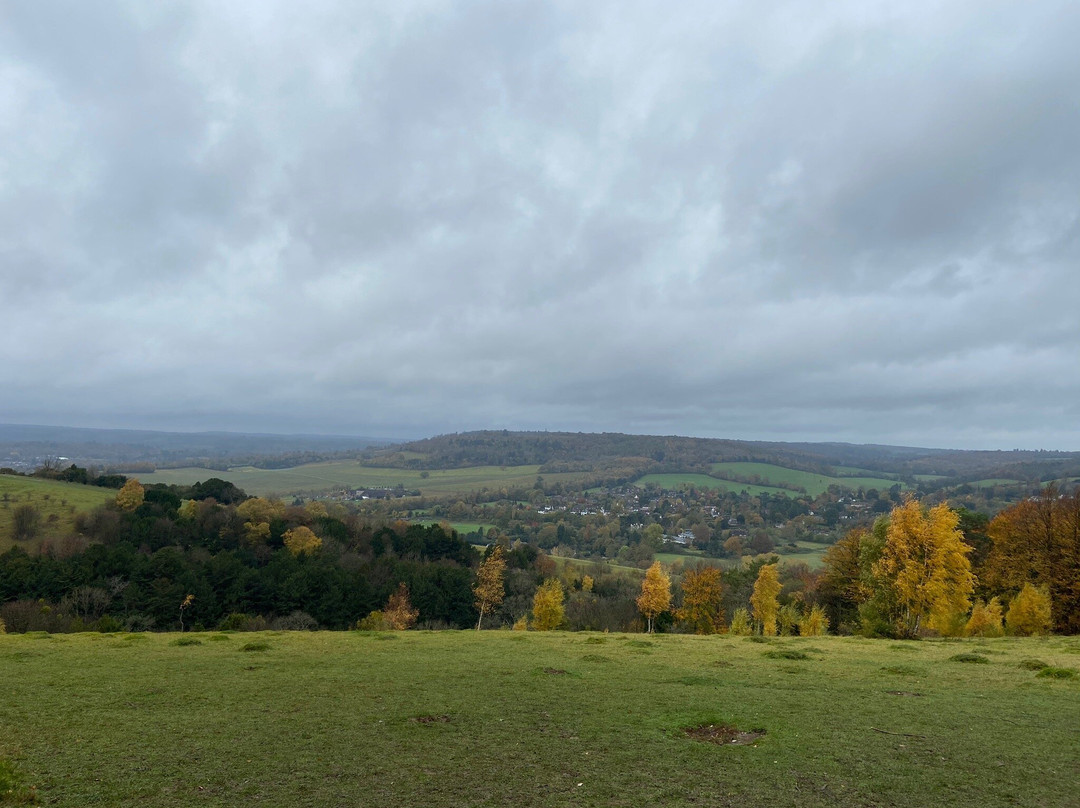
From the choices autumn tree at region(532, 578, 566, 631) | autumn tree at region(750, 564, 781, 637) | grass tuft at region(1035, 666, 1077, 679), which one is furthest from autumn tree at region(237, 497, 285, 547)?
grass tuft at region(1035, 666, 1077, 679)

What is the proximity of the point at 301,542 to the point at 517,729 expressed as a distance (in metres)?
92.0

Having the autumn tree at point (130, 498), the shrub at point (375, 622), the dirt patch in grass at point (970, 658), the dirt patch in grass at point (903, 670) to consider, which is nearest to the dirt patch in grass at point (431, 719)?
the dirt patch in grass at point (903, 670)

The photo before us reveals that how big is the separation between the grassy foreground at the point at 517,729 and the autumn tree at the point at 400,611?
152ft

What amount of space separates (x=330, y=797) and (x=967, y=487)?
9527 inches

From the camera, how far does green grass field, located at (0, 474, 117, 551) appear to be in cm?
8506

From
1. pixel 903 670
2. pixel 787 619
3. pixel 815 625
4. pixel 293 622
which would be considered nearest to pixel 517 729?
pixel 903 670

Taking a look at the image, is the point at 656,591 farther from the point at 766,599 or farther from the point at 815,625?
the point at 815,625

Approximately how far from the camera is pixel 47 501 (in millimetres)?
97062

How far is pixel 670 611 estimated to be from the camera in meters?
Result: 73.1

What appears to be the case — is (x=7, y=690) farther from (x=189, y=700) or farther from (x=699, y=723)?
(x=699, y=723)

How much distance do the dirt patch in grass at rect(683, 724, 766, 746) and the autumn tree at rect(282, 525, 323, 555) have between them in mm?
90670

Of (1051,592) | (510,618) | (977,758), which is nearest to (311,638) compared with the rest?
(977,758)

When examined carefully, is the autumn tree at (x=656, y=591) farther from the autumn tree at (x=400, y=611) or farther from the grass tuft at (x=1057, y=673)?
the grass tuft at (x=1057, y=673)

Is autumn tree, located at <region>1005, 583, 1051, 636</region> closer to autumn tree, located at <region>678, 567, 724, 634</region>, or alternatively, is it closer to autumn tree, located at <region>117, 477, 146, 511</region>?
autumn tree, located at <region>678, 567, 724, 634</region>
